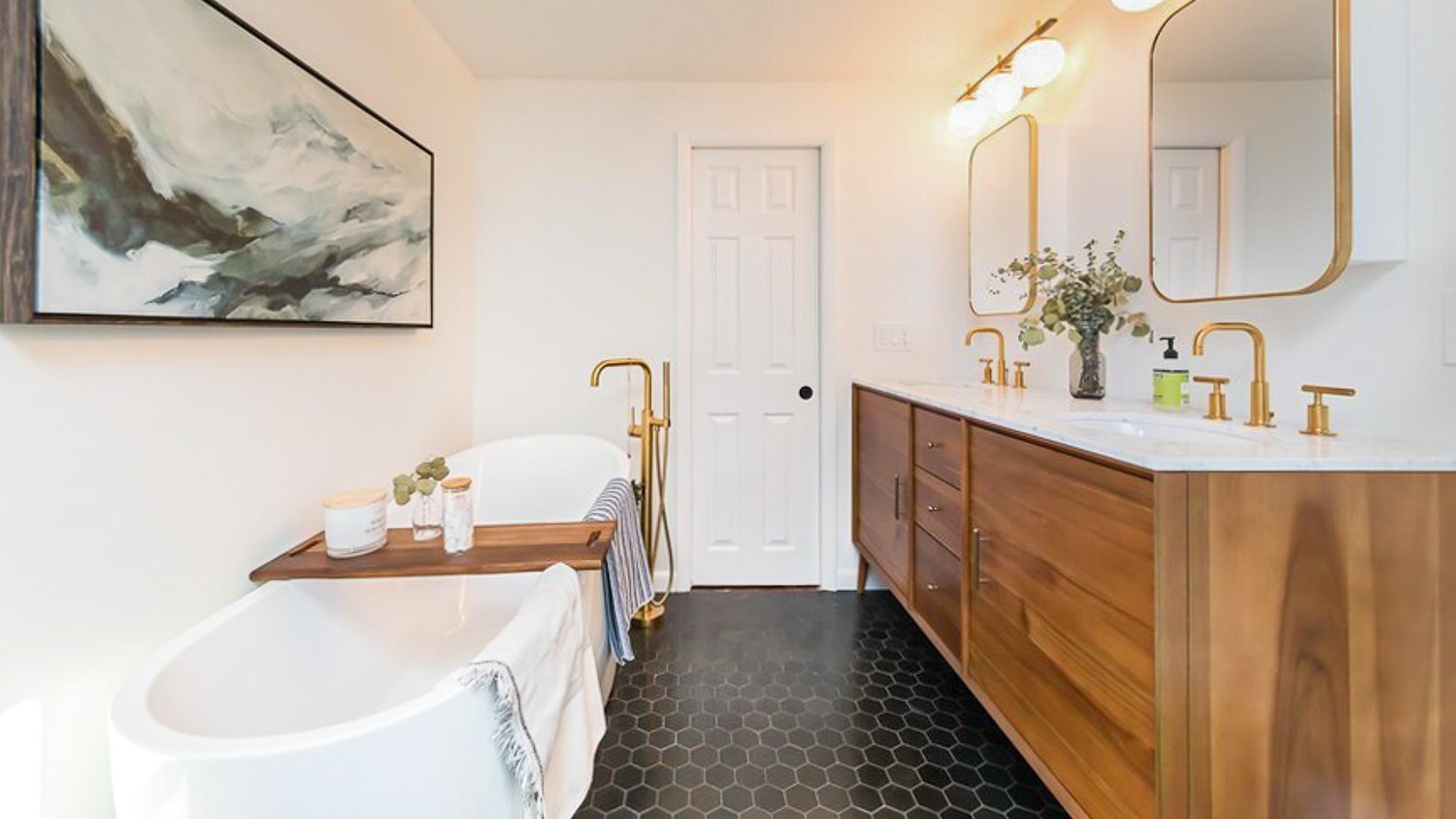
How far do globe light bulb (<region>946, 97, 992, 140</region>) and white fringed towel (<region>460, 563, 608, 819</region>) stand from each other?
2.30 metres

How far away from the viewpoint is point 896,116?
8.67ft

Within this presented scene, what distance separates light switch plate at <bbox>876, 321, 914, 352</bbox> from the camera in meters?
2.70

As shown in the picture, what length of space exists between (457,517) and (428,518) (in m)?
0.16

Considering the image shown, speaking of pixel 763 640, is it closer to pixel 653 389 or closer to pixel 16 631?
pixel 653 389

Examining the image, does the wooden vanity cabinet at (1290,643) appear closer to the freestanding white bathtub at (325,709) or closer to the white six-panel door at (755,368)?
the freestanding white bathtub at (325,709)

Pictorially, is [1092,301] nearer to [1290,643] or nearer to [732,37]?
[1290,643]

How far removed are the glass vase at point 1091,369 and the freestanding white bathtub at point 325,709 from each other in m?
1.55

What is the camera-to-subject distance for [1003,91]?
7.39 feet

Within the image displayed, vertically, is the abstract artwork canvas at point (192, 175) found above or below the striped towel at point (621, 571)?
Result: above

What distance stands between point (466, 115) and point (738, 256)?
1.28 meters

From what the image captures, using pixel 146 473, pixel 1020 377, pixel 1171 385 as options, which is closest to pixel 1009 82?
pixel 1020 377

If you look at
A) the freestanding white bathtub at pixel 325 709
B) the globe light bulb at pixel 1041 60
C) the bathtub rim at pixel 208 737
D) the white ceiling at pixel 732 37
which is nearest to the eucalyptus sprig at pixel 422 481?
the freestanding white bathtub at pixel 325 709

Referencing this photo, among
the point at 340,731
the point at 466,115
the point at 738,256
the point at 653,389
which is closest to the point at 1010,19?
the point at 738,256

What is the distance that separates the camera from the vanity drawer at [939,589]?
5.57 feet
